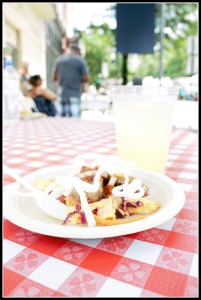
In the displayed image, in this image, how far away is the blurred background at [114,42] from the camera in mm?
2392

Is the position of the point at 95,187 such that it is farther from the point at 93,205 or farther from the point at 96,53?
the point at 96,53

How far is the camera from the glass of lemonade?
0.92 metres

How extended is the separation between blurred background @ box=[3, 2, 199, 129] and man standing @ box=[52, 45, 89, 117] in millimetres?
220

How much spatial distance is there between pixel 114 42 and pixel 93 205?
6.42 meters

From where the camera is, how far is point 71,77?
11.8 feet

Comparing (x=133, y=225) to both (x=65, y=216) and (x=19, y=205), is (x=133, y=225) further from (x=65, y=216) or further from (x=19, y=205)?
(x=19, y=205)

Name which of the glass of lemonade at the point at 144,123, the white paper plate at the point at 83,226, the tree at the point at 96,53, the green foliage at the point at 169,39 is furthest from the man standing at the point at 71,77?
the tree at the point at 96,53

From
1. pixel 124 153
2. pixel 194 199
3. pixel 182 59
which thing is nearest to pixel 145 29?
pixel 124 153

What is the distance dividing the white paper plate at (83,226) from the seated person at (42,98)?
3.48 m

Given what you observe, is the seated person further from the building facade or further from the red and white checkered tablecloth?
the red and white checkered tablecloth

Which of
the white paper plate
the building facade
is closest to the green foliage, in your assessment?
the building facade

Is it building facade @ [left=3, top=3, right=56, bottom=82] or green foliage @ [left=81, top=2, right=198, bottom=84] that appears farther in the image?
green foliage @ [left=81, top=2, right=198, bottom=84]

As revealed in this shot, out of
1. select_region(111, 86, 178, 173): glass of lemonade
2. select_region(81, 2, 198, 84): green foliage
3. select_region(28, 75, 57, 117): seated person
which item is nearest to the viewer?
Result: select_region(111, 86, 178, 173): glass of lemonade

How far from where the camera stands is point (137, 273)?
16.9 inches
